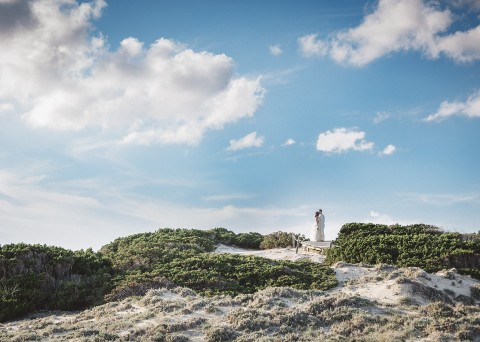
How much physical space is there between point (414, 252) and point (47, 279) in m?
16.4

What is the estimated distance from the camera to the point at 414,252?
22.0 m

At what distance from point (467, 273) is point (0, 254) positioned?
782 inches

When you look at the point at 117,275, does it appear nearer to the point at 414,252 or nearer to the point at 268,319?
the point at 268,319

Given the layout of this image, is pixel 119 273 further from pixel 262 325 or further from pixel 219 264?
pixel 262 325

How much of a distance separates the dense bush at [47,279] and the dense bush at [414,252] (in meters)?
11.5

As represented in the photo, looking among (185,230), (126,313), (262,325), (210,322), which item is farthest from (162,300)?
(185,230)

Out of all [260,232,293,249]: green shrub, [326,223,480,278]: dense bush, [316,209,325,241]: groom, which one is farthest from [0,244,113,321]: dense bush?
[316,209,325,241]: groom

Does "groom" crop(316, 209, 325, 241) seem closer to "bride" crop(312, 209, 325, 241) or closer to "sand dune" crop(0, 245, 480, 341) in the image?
"bride" crop(312, 209, 325, 241)

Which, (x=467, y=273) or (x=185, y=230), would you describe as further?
(x=185, y=230)

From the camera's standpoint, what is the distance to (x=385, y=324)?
1269 centimetres

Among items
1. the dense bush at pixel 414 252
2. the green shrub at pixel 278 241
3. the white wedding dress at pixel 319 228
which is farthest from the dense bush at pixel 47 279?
the white wedding dress at pixel 319 228

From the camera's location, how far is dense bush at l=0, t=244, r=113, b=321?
55.0 feet

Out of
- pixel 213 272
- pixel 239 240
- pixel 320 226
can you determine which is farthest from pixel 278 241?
pixel 213 272

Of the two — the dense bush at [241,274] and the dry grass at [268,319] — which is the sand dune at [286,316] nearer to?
the dry grass at [268,319]
